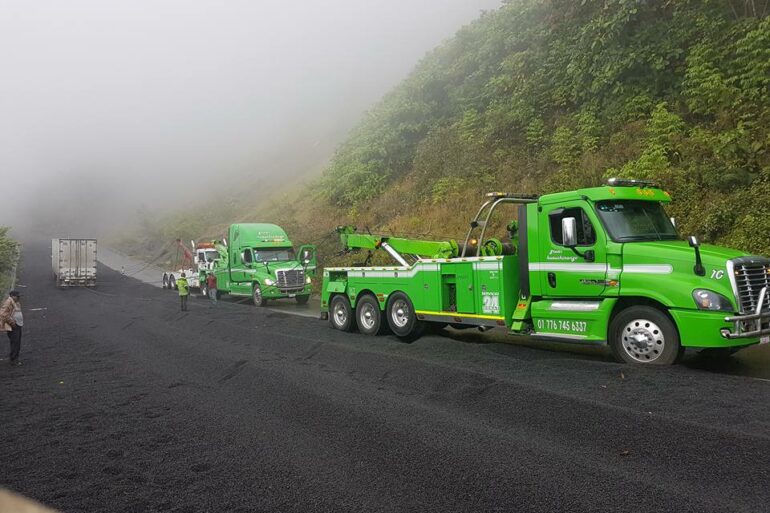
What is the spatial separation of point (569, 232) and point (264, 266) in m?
16.0

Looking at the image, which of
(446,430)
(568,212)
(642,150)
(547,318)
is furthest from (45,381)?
(642,150)

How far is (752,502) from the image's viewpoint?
3982 millimetres

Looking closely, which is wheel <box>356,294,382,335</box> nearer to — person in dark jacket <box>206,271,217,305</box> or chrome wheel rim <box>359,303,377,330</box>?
chrome wheel rim <box>359,303,377,330</box>

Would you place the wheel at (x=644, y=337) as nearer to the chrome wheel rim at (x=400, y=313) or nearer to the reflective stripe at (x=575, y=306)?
the reflective stripe at (x=575, y=306)

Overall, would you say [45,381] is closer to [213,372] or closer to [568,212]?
[213,372]

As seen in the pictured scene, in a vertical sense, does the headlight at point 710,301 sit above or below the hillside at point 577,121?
below

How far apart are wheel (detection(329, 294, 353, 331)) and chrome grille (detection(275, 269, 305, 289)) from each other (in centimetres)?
840

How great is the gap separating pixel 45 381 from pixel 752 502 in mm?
9203

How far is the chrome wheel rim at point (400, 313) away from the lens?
458 inches

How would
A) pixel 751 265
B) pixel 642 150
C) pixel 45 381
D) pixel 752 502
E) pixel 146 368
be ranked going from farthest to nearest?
pixel 642 150
pixel 146 368
pixel 45 381
pixel 751 265
pixel 752 502

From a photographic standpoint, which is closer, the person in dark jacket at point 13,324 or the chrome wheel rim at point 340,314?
the person in dark jacket at point 13,324

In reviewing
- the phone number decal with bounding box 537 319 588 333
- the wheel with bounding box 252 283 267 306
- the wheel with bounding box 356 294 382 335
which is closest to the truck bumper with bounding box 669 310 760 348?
the phone number decal with bounding box 537 319 588 333

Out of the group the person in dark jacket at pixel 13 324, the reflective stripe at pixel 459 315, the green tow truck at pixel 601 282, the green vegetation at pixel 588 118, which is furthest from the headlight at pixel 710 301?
the person in dark jacket at pixel 13 324

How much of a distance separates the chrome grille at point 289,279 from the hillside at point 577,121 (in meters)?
4.95
